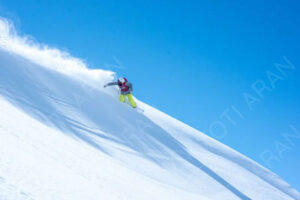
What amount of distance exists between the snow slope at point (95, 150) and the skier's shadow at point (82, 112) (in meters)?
0.04

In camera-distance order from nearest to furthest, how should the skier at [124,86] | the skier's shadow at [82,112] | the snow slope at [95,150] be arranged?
the snow slope at [95,150] → the skier's shadow at [82,112] → the skier at [124,86]

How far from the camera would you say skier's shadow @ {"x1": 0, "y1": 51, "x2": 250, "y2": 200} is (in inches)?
278

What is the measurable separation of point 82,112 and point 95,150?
2941mm

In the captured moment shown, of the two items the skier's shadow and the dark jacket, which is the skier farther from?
the skier's shadow

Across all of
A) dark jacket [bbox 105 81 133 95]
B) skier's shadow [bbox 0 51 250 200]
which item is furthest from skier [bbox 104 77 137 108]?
skier's shadow [bbox 0 51 250 200]

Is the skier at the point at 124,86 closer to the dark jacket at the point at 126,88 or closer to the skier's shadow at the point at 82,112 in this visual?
the dark jacket at the point at 126,88

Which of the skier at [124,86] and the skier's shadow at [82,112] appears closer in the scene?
the skier's shadow at [82,112]

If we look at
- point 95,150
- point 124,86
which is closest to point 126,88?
point 124,86

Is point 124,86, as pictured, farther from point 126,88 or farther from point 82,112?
point 82,112

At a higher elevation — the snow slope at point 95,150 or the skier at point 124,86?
the skier at point 124,86

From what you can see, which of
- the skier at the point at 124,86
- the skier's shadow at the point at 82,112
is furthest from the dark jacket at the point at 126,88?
the skier's shadow at the point at 82,112

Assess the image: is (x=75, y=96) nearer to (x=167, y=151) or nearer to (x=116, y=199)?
(x=167, y=151)

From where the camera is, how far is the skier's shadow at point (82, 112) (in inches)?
278

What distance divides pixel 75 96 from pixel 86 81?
97.1 inches
